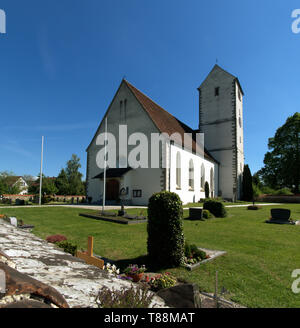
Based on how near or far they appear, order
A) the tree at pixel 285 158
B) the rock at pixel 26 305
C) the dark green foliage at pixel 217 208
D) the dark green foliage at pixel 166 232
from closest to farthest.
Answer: the rock at pixel 26 305
the dark green foliage at pixel 166 232
the dark green foliage at pixel 217 208
the tree at pixel 285 158

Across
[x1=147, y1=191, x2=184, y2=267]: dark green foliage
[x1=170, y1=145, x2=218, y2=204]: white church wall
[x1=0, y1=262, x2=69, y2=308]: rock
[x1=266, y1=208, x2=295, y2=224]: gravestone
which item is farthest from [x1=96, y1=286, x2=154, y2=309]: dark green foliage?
[x1=170, y1=145, x2=218, y2=204]: white church wall

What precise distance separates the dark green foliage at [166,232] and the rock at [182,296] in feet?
10.8

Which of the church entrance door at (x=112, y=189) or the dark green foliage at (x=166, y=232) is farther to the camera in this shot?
the church entrance door at (x=112, y=189)

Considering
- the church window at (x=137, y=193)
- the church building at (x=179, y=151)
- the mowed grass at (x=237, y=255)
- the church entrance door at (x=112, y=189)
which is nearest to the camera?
the mowed grass at (x=237, y=255)

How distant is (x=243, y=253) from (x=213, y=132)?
32.2m

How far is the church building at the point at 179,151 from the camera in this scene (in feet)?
77.7

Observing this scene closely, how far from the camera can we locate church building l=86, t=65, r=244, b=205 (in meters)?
23.7

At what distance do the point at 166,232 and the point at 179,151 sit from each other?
64.8 ft

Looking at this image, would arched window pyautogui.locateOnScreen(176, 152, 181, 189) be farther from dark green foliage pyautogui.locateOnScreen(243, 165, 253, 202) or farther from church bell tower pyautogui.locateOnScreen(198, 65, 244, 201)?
dark green foliage pyautogui.locateOnScreen(243, 165, 253, 202)

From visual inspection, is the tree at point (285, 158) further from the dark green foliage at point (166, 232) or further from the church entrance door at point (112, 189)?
the dark green foliage at point (166, 232)

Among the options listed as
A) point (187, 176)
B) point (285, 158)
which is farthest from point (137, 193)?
point (285, 158)

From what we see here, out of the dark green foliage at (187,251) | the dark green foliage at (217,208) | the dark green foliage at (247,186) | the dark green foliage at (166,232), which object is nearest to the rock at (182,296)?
the dark green foliage at (166,232)
